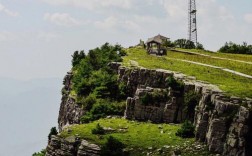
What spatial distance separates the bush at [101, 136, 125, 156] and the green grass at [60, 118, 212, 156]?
1321mm

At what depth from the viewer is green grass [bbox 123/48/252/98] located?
68.2 meters

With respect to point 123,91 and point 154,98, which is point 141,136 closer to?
point 154,98

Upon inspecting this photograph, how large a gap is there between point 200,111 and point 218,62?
4068cm

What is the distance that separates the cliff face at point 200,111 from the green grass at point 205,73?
2.34 m

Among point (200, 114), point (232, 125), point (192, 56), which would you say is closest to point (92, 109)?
point (200, 114)

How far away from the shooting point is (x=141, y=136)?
214ft

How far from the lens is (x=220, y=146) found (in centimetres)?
5800

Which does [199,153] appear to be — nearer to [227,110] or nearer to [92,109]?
[227,110]

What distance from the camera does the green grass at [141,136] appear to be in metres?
61.1

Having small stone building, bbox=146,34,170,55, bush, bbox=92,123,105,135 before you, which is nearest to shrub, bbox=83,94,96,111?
bush, bbox=92,123,105,135

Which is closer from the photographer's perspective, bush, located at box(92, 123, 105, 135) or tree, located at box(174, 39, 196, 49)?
bush, located at box(92, 123, 105, 135)

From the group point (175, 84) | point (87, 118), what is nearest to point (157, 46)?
point (87, 118)

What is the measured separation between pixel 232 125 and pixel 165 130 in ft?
38.0

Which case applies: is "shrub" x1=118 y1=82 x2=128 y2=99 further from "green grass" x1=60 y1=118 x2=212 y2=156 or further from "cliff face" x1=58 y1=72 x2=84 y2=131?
"green grass" x1=60 y1=118 x2=212 y2=156
